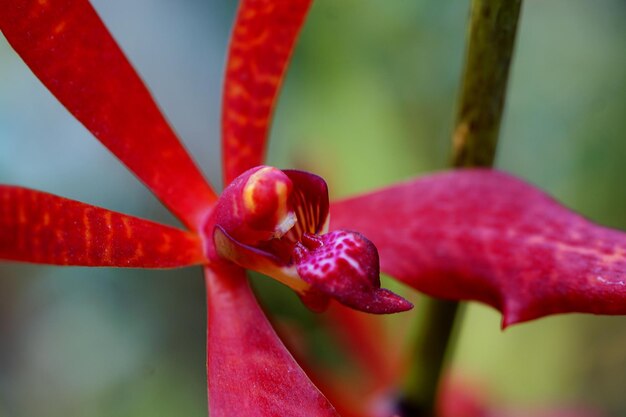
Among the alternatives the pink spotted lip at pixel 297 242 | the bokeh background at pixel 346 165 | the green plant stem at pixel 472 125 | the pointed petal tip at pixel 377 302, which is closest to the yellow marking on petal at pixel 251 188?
the pink spotted lip at pixel 297 242

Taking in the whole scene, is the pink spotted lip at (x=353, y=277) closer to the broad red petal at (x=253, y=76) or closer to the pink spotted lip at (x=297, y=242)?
the pink spotted lip at (x=297, y=242)

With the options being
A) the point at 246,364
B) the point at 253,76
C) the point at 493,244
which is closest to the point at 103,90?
the point at 253,76

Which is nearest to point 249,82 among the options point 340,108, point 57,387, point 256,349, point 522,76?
point 256,349

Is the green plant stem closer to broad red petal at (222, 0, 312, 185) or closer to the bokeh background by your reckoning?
broad red petal at (222, 0, 312, 185)

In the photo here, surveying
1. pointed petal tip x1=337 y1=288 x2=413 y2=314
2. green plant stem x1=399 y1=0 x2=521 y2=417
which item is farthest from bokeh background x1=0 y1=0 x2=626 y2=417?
pointed petal tip x1=337 y1=288 x2=413 y2=314

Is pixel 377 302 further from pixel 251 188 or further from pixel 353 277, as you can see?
pixel 251 188
